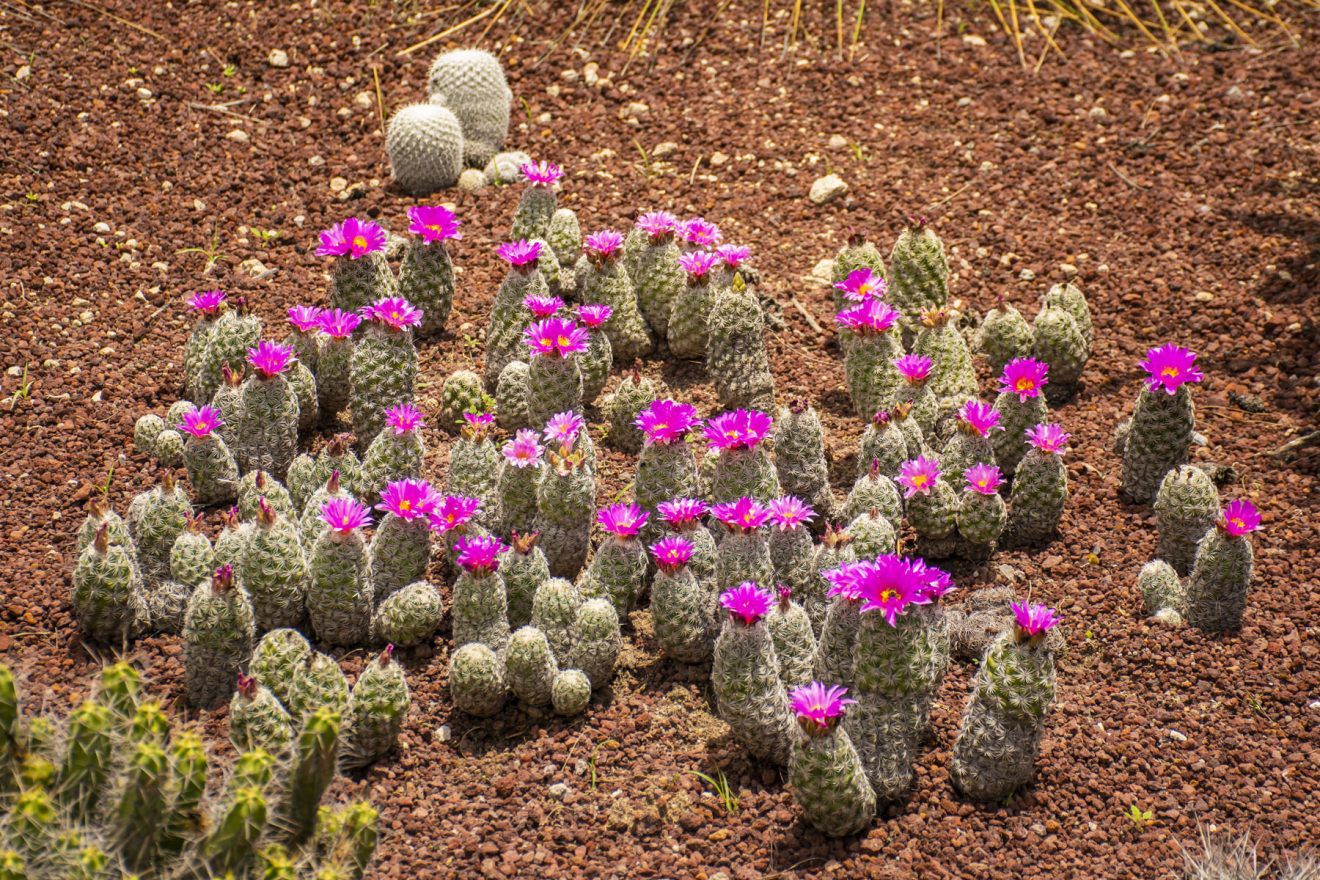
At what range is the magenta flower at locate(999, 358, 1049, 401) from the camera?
5332mm

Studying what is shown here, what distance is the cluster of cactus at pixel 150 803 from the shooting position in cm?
321

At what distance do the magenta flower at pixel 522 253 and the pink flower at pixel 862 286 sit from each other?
1278 millimetres

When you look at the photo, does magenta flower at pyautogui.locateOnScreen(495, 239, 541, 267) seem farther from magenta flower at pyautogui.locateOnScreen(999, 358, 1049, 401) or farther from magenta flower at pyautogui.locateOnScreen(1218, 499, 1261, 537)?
magenta flower at pyautogui.locateOnScreen(1218, 499, 1261, 537)

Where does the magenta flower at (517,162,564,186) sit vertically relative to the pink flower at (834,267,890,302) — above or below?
above

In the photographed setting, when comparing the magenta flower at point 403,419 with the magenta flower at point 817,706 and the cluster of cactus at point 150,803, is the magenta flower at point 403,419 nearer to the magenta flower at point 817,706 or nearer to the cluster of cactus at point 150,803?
the cluster of cactus at point 150,803

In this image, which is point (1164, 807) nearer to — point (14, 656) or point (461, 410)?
point (461, 410)

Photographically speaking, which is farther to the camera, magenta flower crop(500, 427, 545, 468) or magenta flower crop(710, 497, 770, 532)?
magenta flower crop(500, 427, 545, 468)

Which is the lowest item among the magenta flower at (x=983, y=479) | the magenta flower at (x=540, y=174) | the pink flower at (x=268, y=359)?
the magenta flower at (x=983, y=479)

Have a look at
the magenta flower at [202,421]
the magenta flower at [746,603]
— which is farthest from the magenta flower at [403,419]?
the magenta flower at [746,603]

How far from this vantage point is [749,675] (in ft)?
13.7

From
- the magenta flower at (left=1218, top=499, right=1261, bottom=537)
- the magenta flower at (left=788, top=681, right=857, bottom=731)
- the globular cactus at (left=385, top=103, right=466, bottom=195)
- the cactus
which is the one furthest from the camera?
the globular cactus at (left=385, top=103, right=466, bottom=195)

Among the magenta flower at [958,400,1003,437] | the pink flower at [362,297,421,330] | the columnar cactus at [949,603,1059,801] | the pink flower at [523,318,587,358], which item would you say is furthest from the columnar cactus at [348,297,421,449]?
the columnar cactus at [949,603,1059,801]

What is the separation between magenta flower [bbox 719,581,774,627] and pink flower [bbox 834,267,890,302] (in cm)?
191

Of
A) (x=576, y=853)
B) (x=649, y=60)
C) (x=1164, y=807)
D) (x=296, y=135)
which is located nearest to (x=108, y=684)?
(x=576, y=853)
